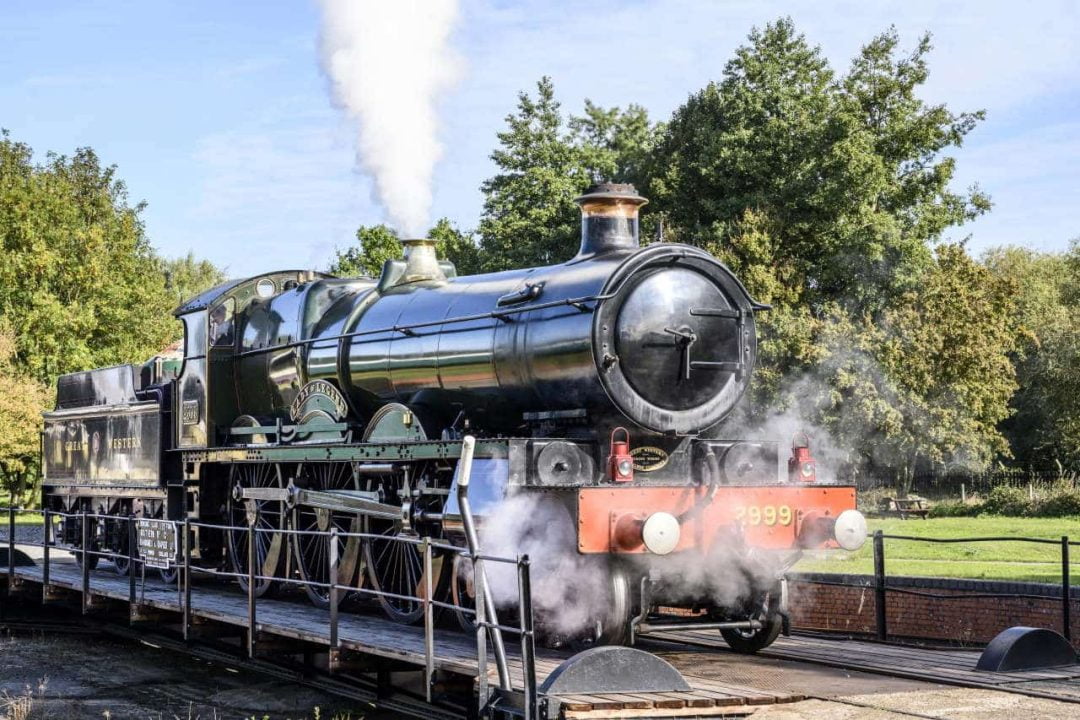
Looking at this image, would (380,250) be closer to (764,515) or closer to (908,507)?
(908,507)

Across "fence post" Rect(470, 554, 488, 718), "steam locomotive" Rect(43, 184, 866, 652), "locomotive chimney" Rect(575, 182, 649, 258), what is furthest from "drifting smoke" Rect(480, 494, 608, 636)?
"locomotive chimney" Rect(575, 182, 649, 258)

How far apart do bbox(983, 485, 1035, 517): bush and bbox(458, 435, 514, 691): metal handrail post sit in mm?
22682

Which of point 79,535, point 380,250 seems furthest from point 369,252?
point 79,535

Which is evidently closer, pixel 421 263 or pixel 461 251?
pixel 421 263

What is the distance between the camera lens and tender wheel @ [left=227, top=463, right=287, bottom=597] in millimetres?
12367

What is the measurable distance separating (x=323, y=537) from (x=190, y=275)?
64.4 metres

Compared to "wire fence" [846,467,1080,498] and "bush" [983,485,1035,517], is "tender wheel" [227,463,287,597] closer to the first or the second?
"bush" [983,485,1035,517]

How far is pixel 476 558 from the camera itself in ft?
23.9

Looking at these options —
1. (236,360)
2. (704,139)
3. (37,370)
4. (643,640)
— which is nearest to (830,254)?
(704,139)

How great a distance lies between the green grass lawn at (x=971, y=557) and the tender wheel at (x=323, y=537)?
21.3ft

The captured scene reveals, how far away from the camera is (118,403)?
1562 cm

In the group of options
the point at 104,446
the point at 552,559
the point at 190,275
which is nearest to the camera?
the point at 552,559

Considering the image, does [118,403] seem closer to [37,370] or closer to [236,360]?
[236,360]

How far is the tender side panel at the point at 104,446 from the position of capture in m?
14.4
